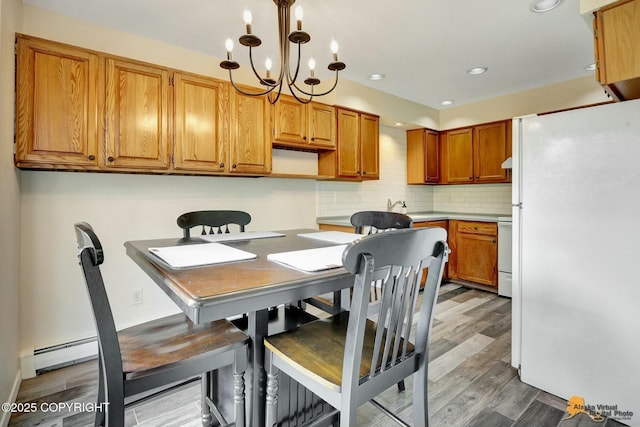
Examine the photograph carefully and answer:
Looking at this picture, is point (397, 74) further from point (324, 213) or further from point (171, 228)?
point (171, 228)

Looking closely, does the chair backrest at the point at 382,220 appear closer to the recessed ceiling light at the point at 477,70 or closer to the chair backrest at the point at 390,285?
the chair backrest at the point at 390,285

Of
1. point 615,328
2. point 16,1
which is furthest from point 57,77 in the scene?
point 615,328

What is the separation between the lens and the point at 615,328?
1.59m

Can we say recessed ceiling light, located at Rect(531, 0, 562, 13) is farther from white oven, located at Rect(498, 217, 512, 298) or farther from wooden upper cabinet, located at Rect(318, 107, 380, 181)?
white oven, located at Rect(498, 217, 512, 298)

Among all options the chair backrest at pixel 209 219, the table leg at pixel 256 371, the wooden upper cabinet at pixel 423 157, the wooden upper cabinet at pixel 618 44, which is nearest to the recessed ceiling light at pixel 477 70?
the wooden upper cabinet at pixel 423 157

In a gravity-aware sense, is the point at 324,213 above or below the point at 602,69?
below

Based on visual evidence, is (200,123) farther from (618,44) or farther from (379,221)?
(618,44)

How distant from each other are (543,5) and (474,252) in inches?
104

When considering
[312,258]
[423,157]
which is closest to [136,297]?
[312,258]

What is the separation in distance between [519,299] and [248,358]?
1717 mm

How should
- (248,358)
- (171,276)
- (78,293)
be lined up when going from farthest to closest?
(78,293)
(248,358)
(171,276)

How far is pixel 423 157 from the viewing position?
14.8 ft

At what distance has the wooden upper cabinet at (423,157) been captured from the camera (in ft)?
14.8

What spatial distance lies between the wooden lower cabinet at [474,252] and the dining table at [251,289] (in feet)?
10.3
